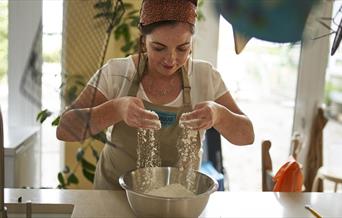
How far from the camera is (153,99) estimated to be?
690 millimetres

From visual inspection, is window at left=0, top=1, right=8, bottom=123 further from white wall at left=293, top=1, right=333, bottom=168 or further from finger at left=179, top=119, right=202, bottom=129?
white wall at left=293, top=1, right=333, bottom=168

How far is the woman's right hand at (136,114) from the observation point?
2.07 feet

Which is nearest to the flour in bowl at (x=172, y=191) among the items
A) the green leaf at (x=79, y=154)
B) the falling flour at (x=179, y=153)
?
the falling flour at (x=179, y=153)

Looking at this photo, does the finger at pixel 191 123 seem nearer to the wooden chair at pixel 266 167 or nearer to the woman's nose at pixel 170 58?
the woman's nose at pixel 170 58

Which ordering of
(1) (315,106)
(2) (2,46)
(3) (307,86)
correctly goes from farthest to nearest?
(1) (315,106) → (3) (307,86) → (2) (2,46)

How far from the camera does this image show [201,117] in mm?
655

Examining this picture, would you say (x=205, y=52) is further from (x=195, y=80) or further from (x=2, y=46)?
(x=2, y=46)

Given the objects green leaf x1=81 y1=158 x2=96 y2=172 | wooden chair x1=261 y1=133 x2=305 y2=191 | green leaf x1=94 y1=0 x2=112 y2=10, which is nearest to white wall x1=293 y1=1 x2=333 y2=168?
wooden chair x1=261 y1=133 x2=305 y2=191

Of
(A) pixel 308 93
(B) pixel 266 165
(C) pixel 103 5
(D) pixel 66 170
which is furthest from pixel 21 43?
(A) pixel 308 93

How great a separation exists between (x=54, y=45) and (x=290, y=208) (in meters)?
0.55

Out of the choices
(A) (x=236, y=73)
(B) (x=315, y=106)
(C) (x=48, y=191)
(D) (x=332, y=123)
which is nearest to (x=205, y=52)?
(A) (x=236, y=73)

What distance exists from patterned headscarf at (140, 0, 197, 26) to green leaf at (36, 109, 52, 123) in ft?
0.82

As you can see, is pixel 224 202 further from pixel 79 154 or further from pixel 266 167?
pixel 79 154

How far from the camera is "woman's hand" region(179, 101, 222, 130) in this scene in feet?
2.15
